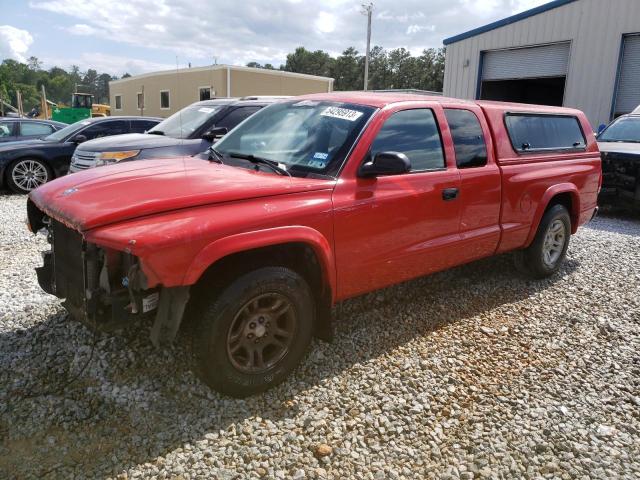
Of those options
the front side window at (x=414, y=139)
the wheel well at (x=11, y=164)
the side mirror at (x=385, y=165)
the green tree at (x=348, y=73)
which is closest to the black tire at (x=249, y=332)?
the side mirror at (x=385, y=165)

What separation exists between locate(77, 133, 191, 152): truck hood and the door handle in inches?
178

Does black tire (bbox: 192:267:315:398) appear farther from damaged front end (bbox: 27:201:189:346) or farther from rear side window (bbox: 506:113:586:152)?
rear side window (bbox: 506:113:586:152)

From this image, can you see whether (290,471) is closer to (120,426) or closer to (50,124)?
(120,426)

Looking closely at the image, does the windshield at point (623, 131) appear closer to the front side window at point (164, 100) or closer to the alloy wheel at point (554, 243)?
the alloy wheel at point (554, 243)

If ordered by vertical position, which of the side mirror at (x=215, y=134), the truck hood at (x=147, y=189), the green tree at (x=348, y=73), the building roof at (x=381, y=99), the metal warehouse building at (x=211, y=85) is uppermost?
the green tree at (x=348, y=73)

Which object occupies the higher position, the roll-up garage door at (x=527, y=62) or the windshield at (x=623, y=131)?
the roll-up garage door at (x=527, y=62)

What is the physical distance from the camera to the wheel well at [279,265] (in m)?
2.91

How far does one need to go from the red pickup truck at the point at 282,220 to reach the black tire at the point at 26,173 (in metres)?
7.20

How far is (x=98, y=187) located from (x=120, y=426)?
1371 mm

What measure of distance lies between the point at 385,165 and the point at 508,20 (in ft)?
53.2

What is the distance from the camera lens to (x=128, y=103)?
3888 cm

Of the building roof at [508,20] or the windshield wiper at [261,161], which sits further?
the building roof at [508,20]

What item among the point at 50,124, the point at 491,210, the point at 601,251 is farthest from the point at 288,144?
the point at 50,124

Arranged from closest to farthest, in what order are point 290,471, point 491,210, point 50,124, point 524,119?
1. point 290,471
2. point 491,210
3. point 524,119
4. point 50,124
